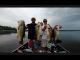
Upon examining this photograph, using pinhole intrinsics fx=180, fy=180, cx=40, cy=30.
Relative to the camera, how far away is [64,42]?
280cm

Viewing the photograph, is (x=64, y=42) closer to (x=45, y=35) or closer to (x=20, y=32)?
(x=45, y=35)

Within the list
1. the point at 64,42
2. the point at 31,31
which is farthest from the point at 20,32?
the point at 64,42

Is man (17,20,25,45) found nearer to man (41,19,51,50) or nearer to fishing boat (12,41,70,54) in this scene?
fishing boat (12,41,70,54)

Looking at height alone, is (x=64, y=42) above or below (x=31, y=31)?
below

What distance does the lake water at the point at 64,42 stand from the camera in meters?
2.78

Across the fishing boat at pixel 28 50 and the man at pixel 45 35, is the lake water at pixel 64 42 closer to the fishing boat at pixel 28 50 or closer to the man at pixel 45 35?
the fishing boat at pixel 28 50

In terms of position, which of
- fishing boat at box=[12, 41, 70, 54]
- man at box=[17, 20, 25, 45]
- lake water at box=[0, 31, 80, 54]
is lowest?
fishing boat at box=[12, 41, 70, 54]

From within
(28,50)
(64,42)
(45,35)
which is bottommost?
(28,50)

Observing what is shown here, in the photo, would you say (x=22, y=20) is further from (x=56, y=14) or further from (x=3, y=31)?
(x=56, y=14)

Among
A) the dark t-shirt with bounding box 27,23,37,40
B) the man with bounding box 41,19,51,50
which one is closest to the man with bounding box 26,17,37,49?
the dark t-shirt with bounding box 27,23,37,40

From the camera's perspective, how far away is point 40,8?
112 inches

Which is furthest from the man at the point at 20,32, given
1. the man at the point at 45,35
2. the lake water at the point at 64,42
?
the man at the point at 45,35

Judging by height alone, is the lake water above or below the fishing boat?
above

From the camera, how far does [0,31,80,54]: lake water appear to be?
9.13 ft
